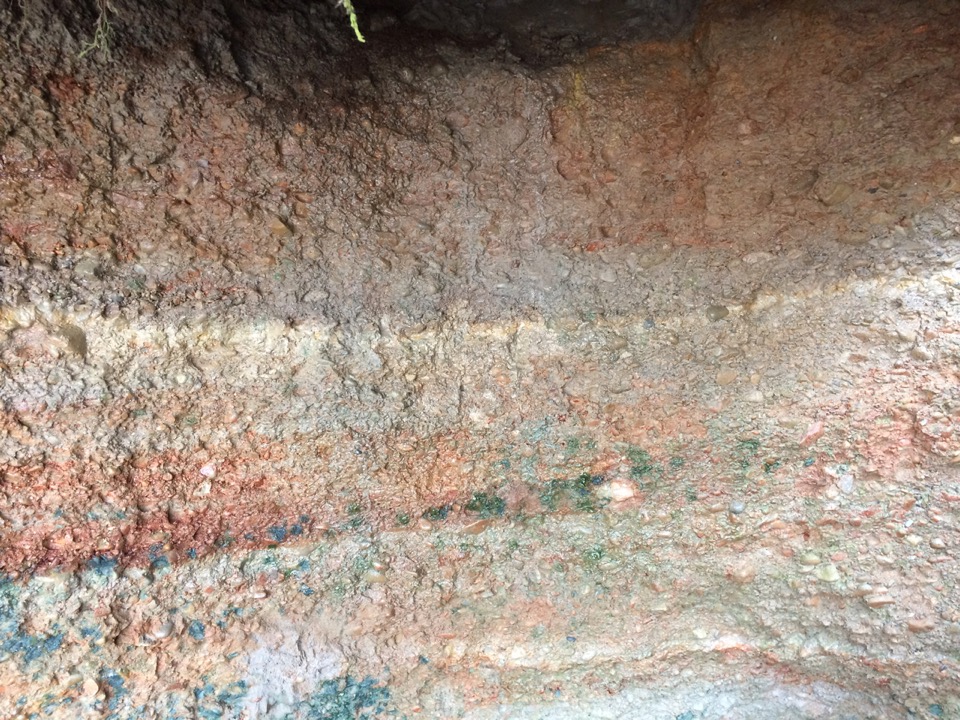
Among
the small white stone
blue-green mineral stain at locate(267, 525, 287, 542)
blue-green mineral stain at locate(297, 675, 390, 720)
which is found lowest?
blue-green mineral stain at locate(297, 675, 390, 720)

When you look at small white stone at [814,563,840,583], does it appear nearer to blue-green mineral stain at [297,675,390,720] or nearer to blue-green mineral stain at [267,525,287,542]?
blue-green mineral stain at [297,675,390,720]

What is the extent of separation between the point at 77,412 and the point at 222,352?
0.36m

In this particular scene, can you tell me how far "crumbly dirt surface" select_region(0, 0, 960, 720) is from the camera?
1.70 m

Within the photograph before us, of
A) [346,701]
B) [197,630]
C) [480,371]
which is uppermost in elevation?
[480,371]

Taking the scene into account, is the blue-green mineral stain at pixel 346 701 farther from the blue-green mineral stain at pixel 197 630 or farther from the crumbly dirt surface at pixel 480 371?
the blue-green mineral stain at pixel 197 630

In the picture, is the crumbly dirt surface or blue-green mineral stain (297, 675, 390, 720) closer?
the crumbly dirt surface

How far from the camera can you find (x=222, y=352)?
5.87 feet

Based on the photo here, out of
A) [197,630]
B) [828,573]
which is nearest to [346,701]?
[197,630]

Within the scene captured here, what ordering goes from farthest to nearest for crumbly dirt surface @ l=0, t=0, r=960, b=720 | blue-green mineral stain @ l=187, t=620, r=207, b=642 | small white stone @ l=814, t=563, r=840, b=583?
small white stone @ l=814, t=563, r=840, b=583 → blue-green mineral stain @ l=187, t=620, r=207, b=642 → crumbly dirt surface @ l=0, t=0, r=960, b=720

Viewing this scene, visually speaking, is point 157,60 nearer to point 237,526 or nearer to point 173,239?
point 173,239

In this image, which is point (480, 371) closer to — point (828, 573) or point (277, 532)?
point (277, 532)

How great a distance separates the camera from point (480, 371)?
1975 mm

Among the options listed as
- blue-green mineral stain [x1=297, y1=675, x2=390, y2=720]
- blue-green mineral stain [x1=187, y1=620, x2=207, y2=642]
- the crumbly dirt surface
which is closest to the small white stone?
the crumbly dirt surface

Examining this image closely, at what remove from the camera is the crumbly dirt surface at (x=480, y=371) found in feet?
5.57
